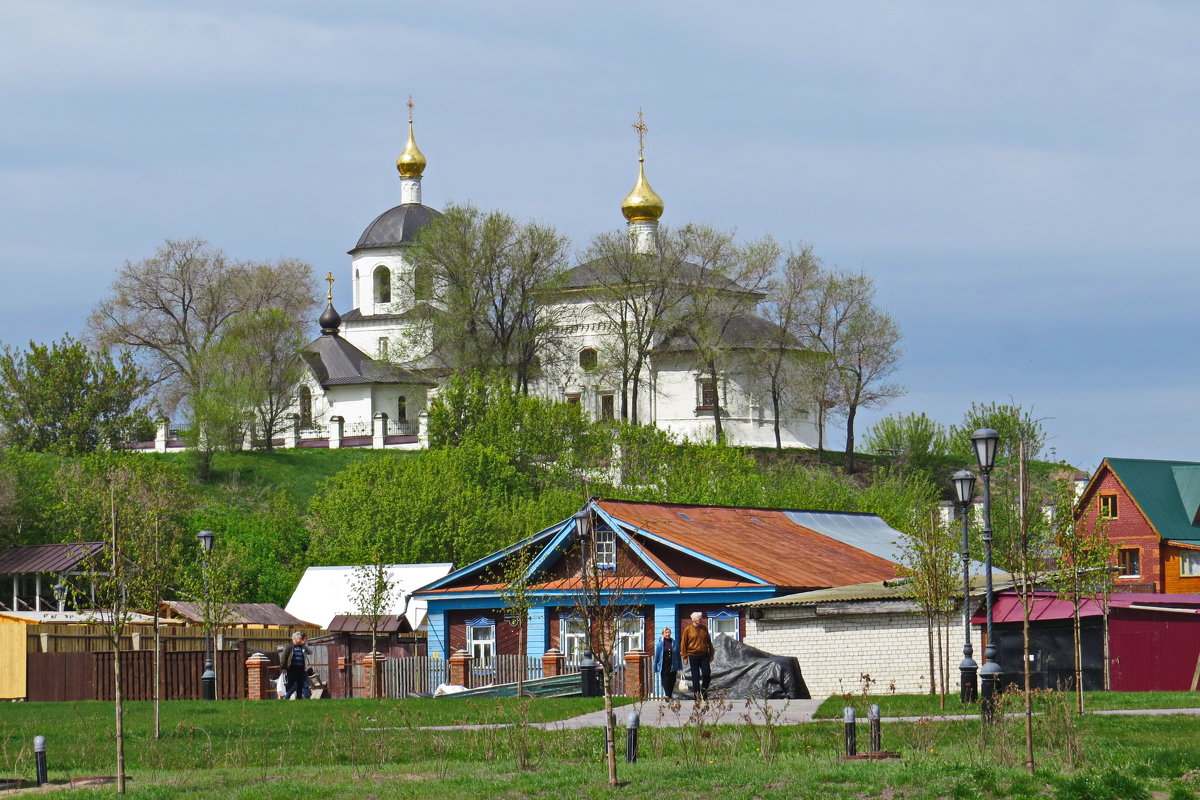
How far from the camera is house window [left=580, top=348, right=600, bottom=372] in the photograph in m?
80.6

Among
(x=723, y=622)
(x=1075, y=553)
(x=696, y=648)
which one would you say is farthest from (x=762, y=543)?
(x=1075, y=553)

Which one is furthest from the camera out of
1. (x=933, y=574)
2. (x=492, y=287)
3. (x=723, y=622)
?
(x=492, y=287)

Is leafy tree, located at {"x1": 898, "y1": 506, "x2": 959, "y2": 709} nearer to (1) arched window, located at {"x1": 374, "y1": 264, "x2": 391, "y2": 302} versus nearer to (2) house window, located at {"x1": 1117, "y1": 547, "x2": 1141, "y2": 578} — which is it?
(2) house window, located at {"x1": 1117, "y1": 547, "x2": 1141, "y2": 578}

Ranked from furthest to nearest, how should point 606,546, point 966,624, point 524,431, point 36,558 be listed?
point 524,431, point 36,558, point 606,546, point 966,624

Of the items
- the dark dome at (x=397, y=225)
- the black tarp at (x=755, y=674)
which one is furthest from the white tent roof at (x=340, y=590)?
the dark dome at (x=397, y=225)

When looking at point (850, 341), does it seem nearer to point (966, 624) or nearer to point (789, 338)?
point (789, 338)

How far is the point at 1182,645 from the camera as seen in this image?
102 ft

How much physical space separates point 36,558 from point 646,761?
39.6 meters

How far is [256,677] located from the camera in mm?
31828

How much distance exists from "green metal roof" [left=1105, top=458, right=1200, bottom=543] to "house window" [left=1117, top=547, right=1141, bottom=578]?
130cm

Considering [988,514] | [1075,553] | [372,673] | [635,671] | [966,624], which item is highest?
[988,514]

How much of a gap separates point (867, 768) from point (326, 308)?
79.9m

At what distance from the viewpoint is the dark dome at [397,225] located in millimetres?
92188

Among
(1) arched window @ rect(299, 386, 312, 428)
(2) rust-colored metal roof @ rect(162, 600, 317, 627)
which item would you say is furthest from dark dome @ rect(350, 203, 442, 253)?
(2) rust-colored metal roof @ rect(162, 600, 317, 627)
